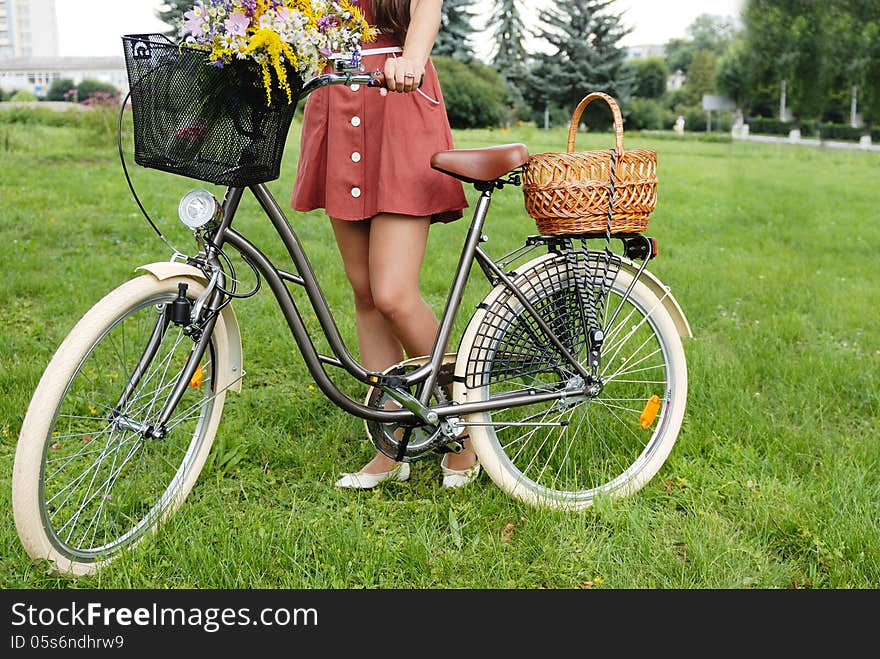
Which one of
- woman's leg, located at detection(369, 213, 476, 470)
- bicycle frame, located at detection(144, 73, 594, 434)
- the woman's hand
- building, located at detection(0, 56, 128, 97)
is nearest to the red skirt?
woman's leg, located at detection(369, 213, 476, 470)

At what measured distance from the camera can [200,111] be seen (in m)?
1.99

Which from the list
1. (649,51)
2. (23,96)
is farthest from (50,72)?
(649,51)

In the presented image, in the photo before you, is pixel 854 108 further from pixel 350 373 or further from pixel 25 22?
pixel 350 373

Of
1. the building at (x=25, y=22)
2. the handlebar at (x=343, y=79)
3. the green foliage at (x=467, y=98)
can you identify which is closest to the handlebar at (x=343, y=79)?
the handlebar at (x=343, y=79)

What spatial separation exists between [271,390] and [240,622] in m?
1.51

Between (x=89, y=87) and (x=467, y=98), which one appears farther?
(x=467, y=98)

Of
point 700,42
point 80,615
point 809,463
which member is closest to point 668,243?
point 809,463

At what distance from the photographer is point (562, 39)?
29281 mm

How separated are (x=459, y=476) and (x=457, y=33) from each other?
24502 mm

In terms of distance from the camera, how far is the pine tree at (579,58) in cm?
2822

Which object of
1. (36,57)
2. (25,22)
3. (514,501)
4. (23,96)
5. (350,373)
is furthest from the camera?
(23,96)

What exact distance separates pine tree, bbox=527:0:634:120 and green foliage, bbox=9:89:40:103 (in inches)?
664

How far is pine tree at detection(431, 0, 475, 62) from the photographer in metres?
25.0

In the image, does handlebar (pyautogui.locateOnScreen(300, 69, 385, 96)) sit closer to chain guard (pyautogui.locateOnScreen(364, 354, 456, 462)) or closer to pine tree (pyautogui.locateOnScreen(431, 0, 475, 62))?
chain guard (pyautogui.locateOnScreen(364, 354, 456, 462))
